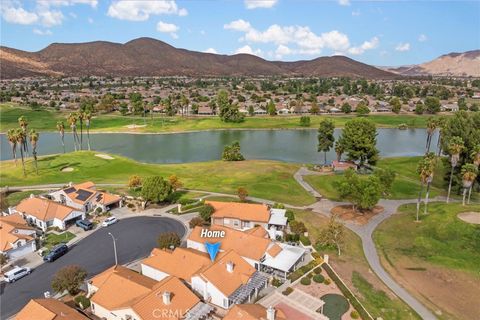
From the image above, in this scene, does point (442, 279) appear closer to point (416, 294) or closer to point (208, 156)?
point (416, 294)

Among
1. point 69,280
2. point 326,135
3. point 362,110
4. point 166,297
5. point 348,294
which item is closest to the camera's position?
point 166,297

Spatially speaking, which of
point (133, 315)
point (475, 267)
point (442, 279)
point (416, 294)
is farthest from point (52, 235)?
point (475, 267)

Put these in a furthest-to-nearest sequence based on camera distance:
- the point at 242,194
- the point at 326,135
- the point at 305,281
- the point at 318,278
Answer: the point at 326,135
the point at 242,194
the point at 318,278
the point at 305,281

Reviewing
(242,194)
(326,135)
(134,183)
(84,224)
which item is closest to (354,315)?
(242,194)

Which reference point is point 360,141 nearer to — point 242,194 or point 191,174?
point 242,194

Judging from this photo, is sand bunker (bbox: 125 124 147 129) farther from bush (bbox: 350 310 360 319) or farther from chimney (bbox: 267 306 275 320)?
chimney (bbox: 267 306 275 320)

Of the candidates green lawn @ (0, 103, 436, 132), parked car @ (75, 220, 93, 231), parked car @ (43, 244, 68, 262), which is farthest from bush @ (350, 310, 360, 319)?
green lawn @ (0, 103, 436, 132)

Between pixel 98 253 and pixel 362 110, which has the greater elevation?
pixel 362 110
